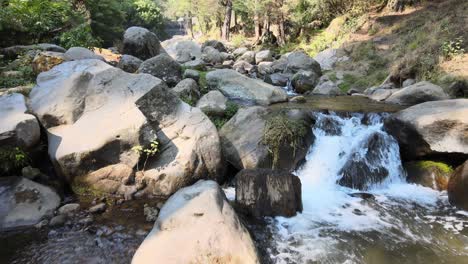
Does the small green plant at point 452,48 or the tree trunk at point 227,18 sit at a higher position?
the tree trunk at point 227,18

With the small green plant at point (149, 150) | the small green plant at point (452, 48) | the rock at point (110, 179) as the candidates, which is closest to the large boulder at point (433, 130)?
the small green plant at point (149, 150)

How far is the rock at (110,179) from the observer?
21.8ft

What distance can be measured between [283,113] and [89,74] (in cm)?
453

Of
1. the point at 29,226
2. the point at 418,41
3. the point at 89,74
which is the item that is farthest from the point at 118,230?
the point at 418,41

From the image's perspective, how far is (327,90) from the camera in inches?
548

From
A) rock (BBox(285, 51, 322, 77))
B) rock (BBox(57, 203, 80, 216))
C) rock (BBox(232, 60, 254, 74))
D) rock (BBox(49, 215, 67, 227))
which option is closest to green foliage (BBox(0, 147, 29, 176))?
rock (BBox(57, 203, 80, 216))

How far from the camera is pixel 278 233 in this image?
5.66 metres

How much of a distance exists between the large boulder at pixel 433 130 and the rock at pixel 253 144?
7.25 ft

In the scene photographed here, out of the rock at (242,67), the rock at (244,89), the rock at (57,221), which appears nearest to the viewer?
the rock at (57,221)

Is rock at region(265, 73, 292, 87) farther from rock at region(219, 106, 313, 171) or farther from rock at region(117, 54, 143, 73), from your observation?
rock at region(219, 106, 313, 171)

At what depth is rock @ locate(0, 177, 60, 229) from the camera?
5727mm

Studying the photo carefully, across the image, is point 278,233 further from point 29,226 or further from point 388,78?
point 388,78

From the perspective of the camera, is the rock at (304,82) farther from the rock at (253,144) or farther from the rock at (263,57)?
the rock at (263,57)

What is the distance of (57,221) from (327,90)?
11033 mm
